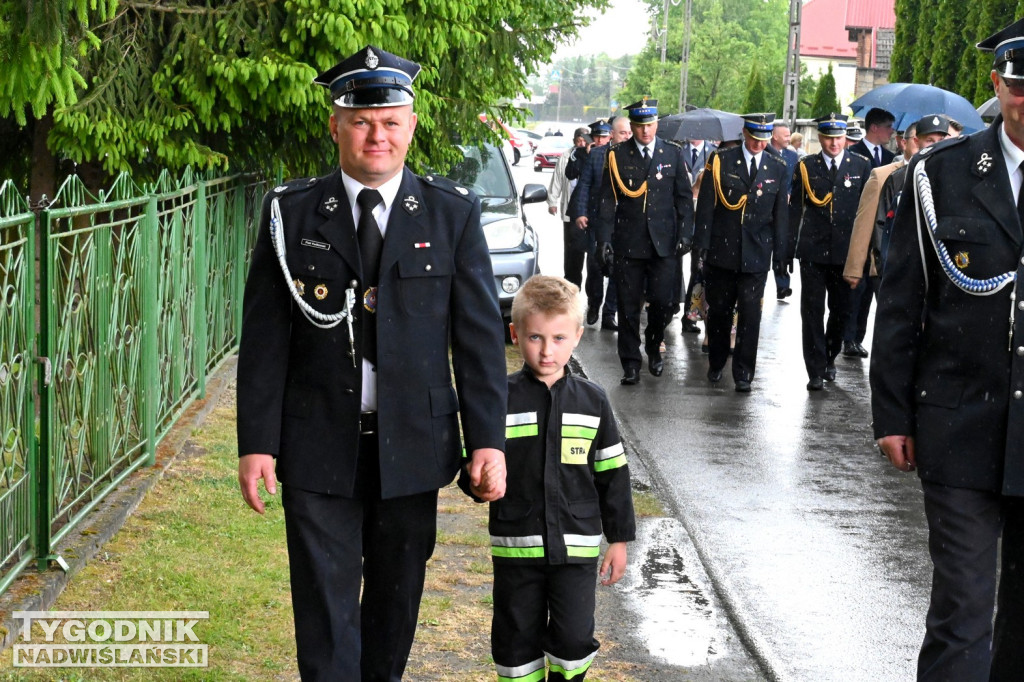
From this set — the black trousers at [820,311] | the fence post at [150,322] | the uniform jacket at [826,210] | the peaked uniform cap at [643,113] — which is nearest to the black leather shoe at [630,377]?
the black trousers at [820,311]

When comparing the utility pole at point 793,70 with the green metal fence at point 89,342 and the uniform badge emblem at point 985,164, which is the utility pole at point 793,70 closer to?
the green metal fence at point 89,342

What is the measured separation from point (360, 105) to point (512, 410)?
98cm

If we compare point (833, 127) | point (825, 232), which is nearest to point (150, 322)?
point (825, 232)

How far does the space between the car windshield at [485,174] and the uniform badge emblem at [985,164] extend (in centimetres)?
1055

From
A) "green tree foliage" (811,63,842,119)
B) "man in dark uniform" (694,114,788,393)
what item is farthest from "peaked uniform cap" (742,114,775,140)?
"green tree foliage" (811,63,842,119)

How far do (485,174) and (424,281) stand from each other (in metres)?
11.0

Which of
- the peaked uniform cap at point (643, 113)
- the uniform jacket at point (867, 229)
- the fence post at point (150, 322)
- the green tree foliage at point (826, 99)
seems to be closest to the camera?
the fence post at point (150, 322)

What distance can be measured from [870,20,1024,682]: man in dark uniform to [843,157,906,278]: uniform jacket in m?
6.82

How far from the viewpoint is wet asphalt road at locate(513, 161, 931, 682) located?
5.71m

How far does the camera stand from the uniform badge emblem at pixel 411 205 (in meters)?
4.18

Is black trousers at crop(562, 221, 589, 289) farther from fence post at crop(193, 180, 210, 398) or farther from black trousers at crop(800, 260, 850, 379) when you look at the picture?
fence post at crop(193, 180, 210, 398)

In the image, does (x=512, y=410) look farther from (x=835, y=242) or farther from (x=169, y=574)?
(x=835, y=242)

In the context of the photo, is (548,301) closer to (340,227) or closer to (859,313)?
(340,227)

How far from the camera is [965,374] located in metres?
4.21
